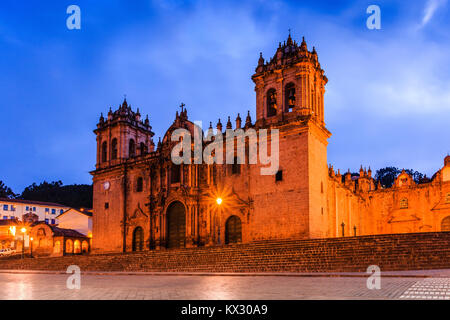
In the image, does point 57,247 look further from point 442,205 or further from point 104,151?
point 442,205

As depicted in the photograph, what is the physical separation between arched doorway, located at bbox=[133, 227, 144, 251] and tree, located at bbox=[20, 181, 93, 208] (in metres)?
47.6

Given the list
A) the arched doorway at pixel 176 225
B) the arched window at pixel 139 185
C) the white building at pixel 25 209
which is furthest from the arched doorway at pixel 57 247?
the white building at pixel 25 209

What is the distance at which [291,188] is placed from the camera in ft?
87.5

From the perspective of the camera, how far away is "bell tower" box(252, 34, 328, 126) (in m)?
28.2

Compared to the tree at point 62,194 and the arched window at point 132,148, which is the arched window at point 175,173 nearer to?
the arched window at point 132,148

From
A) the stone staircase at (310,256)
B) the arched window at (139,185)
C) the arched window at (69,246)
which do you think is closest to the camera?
the stone staircase at (310,256)

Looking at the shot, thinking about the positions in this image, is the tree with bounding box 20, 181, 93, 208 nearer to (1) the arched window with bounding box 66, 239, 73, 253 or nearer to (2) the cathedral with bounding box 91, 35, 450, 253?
(1) the arched window with bounding box 66, 239, 73, 253

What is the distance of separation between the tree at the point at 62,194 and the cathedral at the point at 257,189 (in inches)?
1792

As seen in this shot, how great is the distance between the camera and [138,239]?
118 feet

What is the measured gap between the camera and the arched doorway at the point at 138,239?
35.6 m

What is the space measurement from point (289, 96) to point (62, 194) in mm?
71069

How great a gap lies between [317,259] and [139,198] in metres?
20.9

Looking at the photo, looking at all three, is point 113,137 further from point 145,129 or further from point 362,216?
point 362,216
